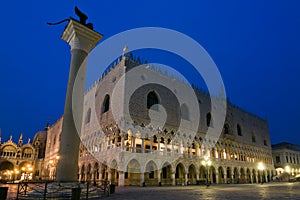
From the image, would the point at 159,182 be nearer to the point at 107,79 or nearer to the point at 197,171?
the point at 197,171

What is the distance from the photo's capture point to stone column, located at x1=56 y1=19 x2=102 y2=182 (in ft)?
A: 31.6

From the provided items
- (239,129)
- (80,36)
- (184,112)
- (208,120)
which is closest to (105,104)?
(184,112)

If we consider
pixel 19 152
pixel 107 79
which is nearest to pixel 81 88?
pixel 107 79

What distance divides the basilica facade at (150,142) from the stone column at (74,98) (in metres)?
12.4

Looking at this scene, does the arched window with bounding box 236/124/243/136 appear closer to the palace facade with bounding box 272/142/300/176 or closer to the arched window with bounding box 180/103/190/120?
the arched window with bounding box 180/103/190/120

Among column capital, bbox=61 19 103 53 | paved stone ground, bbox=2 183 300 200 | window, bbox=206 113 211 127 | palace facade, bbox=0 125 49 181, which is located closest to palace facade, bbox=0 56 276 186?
window, bbox=206 113 211 127

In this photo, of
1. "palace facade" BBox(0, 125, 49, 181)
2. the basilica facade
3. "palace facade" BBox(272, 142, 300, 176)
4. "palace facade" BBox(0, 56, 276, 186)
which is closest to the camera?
the basilica facade

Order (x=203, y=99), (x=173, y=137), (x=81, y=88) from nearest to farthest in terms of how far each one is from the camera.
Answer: (x=81, y=88) → (x=173, y=137) → (x=203, y=99)

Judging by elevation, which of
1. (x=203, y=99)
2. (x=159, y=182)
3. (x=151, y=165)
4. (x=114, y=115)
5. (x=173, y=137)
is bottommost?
(x=159, y=182)

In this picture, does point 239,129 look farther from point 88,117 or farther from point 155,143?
point 88,117

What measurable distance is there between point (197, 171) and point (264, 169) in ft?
73.1

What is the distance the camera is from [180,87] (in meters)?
31.8

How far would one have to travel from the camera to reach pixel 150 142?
25094 millimetres

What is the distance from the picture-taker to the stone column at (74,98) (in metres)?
9.63
